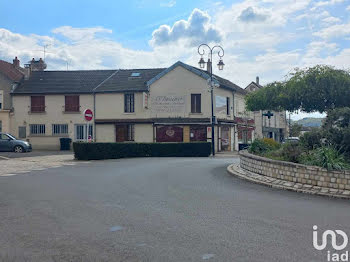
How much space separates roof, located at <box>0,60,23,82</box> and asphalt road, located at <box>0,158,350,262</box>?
92.3 ft

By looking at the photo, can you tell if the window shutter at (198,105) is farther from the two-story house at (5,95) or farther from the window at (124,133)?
the two-story house at (5,95)

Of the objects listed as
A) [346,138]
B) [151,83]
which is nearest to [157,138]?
[151,83]

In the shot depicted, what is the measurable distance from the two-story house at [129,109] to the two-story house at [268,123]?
38.3ft

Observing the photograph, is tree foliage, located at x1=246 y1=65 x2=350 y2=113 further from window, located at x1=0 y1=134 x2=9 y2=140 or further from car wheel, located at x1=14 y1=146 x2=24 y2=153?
window, located at x1=0 y1=134 x2=9 y2=140

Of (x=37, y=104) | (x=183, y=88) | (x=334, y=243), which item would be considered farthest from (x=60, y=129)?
(x=334, y=243)

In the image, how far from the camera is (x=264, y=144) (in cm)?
1548

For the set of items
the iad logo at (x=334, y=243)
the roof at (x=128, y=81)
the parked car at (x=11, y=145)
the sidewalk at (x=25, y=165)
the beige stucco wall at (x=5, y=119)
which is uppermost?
the roof at (x=128, y=81)

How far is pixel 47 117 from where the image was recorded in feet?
115

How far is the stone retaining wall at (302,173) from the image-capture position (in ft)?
30.5

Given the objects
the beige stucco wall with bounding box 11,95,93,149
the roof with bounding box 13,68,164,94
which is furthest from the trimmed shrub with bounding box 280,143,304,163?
the beige stucco wall with bounding box 11,95,93,149

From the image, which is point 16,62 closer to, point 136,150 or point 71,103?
point 71,103

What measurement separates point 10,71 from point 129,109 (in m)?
12.3

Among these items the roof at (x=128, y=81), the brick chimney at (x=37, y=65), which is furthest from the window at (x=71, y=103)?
the brick chimney at (x=37, y=65)

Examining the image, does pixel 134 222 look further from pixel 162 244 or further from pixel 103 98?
pixel 103 98
